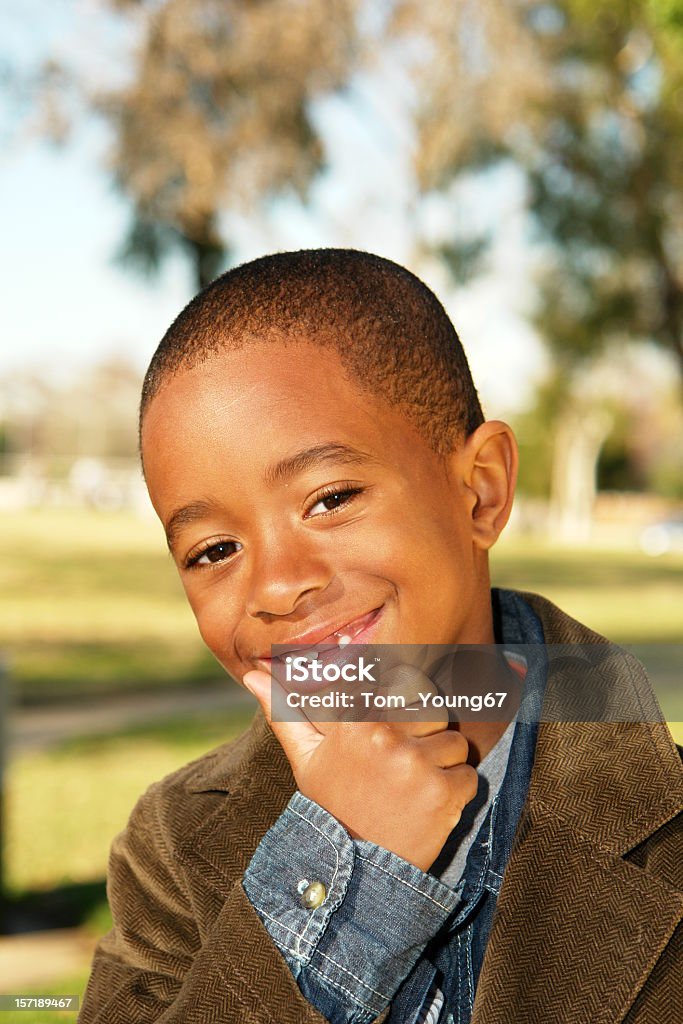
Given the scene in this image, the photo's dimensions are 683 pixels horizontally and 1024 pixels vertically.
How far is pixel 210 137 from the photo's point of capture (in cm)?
1356

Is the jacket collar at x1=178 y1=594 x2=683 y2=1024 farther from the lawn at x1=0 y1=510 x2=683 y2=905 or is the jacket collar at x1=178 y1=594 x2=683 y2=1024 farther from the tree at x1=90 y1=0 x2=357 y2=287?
the tree at x1=90 y1=0 x2=357 y2=287

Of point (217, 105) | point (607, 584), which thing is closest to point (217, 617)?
point (217, 105)

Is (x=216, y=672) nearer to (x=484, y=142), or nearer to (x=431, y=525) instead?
(x=484, y=142)

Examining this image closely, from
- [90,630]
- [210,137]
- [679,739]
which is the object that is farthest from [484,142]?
[679,739]

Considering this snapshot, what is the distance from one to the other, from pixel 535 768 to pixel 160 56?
534 inches

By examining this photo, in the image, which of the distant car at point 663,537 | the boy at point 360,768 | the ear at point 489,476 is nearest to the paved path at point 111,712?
the boy at point 360,768

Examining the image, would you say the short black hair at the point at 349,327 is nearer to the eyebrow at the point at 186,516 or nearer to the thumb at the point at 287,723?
the eyebrow at the point at 186,516

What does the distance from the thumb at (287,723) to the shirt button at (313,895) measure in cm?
15

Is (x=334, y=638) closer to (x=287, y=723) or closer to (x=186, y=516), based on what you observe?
(x=287, y=723)

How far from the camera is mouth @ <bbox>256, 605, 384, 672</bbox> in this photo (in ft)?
4.29

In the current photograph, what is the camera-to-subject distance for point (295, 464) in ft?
4.19

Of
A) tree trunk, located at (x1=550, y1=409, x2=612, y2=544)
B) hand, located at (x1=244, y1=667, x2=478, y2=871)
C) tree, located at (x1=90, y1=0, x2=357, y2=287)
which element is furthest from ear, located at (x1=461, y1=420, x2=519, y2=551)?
tree trunk, located at (x1=550, y1=409, x2=612, y2=544)

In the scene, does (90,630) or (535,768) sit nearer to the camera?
(535,768)

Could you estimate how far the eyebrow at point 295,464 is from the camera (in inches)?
50.1
